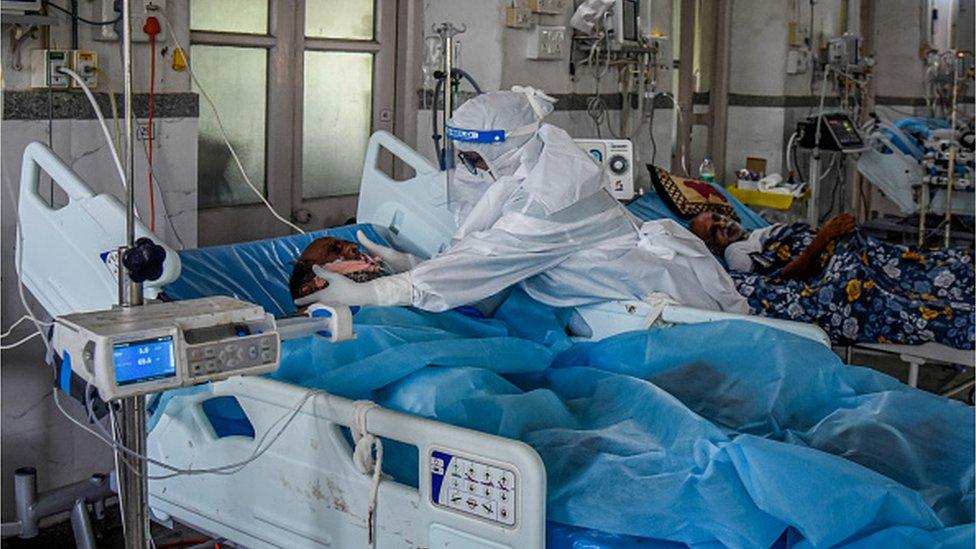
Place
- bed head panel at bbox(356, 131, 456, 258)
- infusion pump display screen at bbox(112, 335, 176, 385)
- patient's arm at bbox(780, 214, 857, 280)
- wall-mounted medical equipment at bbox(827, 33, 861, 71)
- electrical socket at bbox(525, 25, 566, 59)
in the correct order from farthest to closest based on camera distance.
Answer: wall-mounted medical equipment at bbox(827, 33, 861, 71), electrical socket at bbox(525, 25, 566, 59), patient's arm at bbox(780, 214, 857, 280), bed head panel at bbox(356, 131, 456, 258), infusion pump display screen at bbox(112, 335, 176, 385)

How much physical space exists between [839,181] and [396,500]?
7.00 m

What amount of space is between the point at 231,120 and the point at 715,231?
7.20 ft

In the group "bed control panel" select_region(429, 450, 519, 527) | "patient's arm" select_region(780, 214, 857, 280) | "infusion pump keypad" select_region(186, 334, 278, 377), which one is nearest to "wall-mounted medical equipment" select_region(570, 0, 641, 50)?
"patient's arm" select_region(780, 214, 857, 280)

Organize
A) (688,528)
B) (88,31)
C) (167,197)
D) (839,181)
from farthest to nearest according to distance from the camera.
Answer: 1. (839,181)
2. (167,197)
3. (88,31)
4. (688,528)

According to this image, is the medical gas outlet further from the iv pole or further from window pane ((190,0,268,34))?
the iv pole

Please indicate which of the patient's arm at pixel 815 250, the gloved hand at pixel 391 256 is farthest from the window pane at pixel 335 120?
the patient's arm at pixel 815 250

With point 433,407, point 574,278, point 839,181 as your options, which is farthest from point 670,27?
point 433,407

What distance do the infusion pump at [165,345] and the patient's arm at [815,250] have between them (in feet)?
11.0

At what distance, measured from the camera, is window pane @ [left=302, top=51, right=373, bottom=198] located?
15.4 ft

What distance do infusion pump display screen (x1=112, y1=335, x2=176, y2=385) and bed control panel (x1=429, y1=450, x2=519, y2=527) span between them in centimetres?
53

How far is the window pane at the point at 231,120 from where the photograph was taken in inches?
167

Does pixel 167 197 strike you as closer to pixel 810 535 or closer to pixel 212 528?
pixel 212 528

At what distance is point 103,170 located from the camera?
360cm

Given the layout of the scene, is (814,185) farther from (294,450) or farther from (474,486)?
(474,486)
